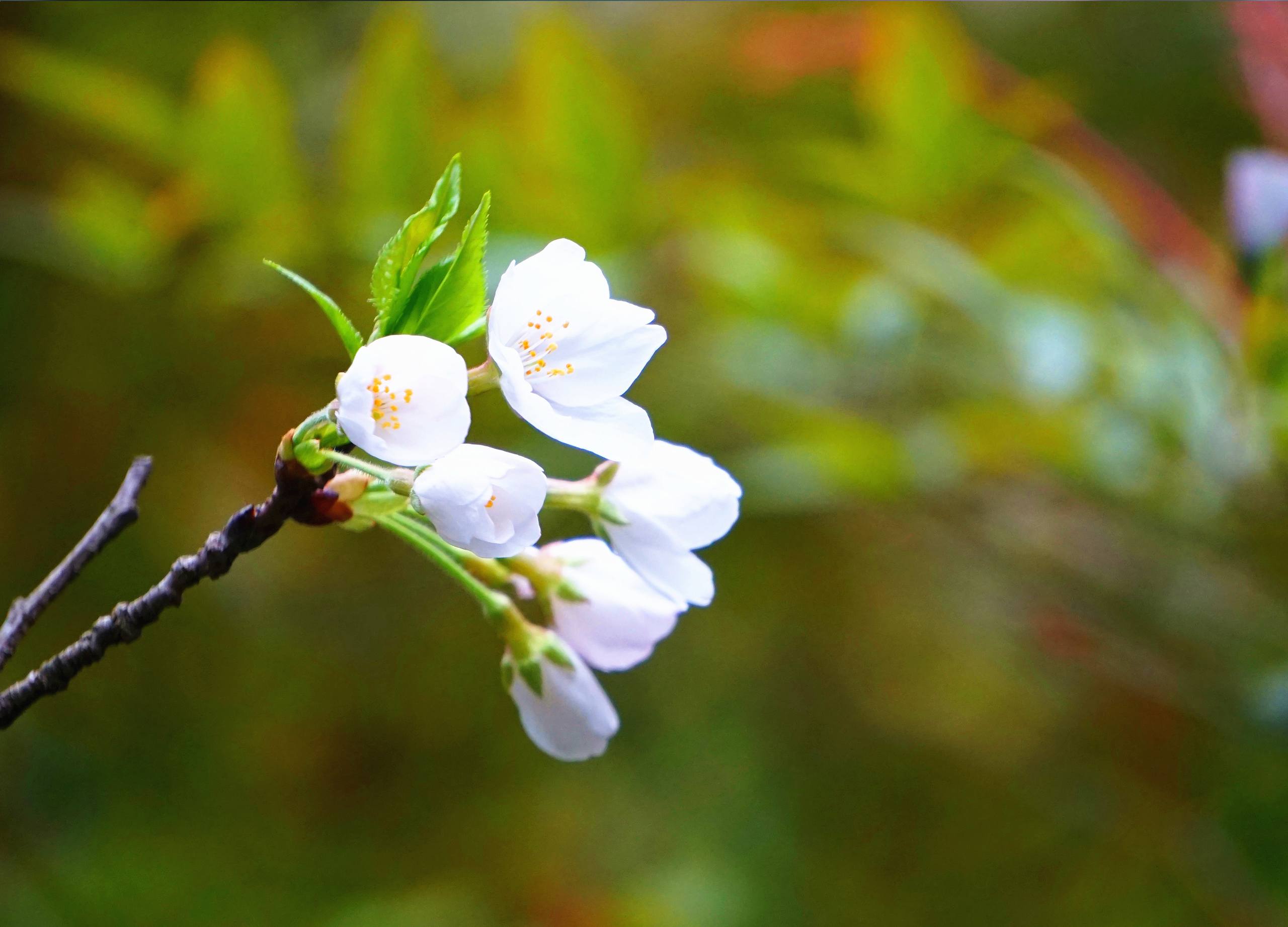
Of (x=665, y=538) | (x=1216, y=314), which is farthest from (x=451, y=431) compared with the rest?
(x=1216, y=314)

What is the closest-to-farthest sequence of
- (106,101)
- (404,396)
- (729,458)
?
(404,396)
(106,101)
(729,458)

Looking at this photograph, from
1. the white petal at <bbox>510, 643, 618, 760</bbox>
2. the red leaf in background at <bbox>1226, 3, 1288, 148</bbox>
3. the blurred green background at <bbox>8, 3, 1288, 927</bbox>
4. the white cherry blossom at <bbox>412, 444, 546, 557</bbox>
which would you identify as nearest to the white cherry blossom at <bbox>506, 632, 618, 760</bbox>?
the white petal at <bbox>510, 643, 618, 760</bbox>

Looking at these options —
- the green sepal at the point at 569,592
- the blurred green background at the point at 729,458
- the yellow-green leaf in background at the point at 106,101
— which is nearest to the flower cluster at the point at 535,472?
the green sepal at the point at 569,592

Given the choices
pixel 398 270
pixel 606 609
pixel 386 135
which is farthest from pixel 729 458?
pixel 398 270

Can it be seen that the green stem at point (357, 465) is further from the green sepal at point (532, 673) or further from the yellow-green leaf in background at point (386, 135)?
the yellow-green leaf in background at point (386, 135)

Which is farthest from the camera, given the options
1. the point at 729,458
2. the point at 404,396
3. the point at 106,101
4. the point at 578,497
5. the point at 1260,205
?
the point at 729,458

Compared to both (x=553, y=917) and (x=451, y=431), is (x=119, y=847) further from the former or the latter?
(x=451, y=431)

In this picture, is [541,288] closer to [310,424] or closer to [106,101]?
[310,424]

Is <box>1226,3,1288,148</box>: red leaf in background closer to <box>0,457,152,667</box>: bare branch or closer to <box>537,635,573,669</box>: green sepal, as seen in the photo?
<box>537,635,573,669</box>: green sepal
